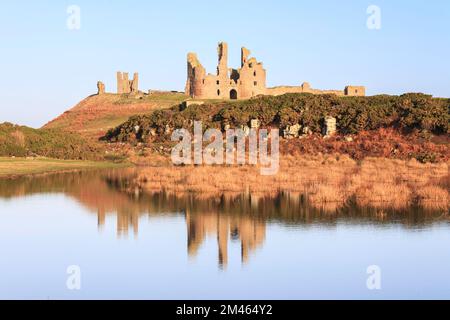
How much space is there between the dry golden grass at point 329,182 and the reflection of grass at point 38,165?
24.4 ft

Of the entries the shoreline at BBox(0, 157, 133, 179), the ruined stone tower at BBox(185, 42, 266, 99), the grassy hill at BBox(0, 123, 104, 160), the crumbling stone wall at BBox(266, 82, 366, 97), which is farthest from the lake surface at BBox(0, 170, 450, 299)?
the crumbling stone wall at BBox(266, 82, 366, 97)

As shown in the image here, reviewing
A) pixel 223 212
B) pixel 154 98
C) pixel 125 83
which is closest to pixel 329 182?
pixel 223 212

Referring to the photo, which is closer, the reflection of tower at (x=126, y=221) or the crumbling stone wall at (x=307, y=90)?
the reflection of tower at (x=126, y=221)

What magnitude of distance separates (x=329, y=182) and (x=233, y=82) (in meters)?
64.1

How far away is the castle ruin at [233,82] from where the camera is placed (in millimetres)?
92188

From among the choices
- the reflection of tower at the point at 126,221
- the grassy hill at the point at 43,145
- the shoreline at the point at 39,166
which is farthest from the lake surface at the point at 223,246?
the grassy hill at the point at 43,145

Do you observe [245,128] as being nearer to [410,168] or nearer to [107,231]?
[410,168]

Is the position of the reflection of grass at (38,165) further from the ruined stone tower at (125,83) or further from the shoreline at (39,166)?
the ruined stone tower at (125,83)

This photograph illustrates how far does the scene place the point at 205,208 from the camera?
22.5 metres

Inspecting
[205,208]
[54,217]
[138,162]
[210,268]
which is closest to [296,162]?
[138,162]

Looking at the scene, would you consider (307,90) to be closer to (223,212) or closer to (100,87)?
(100,87)

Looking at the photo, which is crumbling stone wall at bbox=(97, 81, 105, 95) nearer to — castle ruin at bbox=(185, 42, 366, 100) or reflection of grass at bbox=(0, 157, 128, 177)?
castle ruin at bbox=(185, 42, 366, 100)

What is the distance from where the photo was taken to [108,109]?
101938 mm

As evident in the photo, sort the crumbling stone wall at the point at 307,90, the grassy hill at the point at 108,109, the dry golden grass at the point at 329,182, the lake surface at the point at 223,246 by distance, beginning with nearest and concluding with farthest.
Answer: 1. the lake surface at the point at 223,246
2. the dry golden grass at the point at 329,182
3. the grassy hill at the point at 108,109
4. the crumbling stone wall at the point at 307,90
